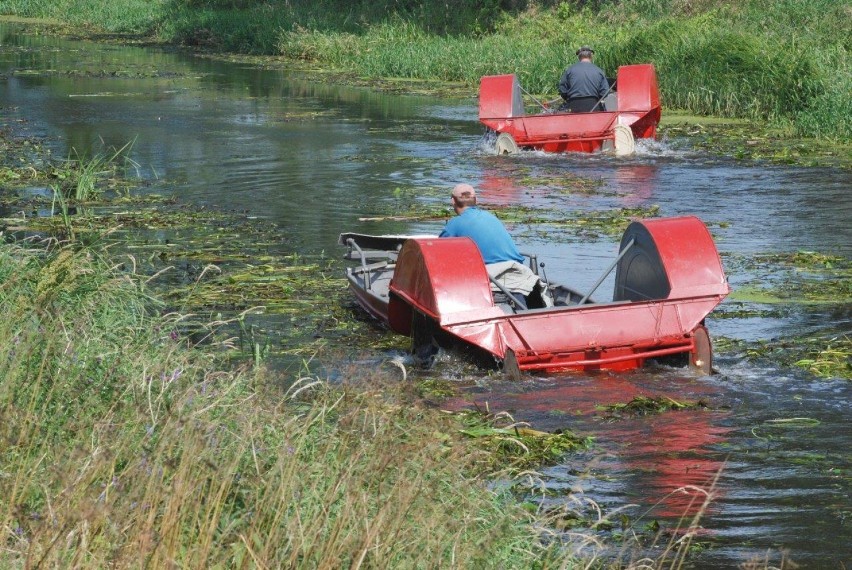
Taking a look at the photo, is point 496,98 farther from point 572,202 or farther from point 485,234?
point 485,234

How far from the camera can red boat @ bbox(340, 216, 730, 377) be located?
9.45 metres

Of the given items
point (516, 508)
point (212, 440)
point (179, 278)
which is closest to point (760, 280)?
point (179, 278)

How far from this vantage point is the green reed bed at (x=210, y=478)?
174 inches

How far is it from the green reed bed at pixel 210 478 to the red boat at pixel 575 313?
2.15m

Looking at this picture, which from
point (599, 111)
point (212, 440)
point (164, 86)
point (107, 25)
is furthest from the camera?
point (107, 25)

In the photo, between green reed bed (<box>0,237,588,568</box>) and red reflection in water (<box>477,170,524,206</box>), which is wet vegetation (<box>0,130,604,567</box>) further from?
red reflection in water (<box>477,170,524,206</box>)

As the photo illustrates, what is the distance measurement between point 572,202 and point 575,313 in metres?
8.44

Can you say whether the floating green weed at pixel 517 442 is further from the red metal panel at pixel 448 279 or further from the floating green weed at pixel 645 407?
the red metal panel at pixel 448 279

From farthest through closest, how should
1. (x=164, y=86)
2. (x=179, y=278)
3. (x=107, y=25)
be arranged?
(x=107, y=25) → (x=164, y=86) → (x=179, y=278)

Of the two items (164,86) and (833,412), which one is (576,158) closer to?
(833,412)

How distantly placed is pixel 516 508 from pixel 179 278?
723 cm

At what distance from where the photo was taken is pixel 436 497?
18.7 ft

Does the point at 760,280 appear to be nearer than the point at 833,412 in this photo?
No

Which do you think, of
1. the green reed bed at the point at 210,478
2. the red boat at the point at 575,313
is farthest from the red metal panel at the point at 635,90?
the green reed bed at the point at 210,478
